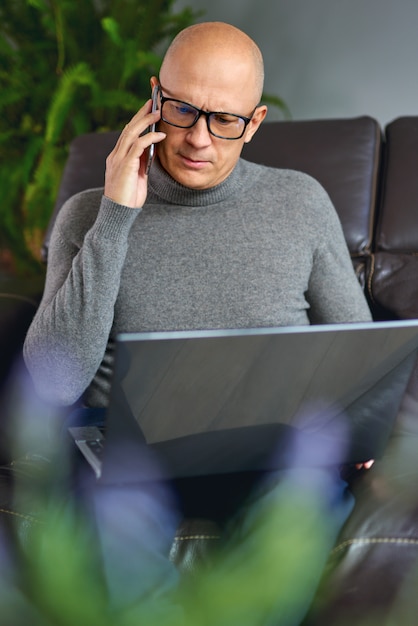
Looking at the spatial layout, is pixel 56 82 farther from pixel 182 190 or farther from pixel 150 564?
pixel 150 564

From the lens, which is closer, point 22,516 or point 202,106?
point 22,516

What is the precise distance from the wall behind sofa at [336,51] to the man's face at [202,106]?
1289mm

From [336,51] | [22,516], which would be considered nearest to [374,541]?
[22,516]

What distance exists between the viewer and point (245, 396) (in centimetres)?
87

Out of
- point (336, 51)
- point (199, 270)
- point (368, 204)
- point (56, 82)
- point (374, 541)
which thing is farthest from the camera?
point (56, 82)

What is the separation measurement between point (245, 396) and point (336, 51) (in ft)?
6.54

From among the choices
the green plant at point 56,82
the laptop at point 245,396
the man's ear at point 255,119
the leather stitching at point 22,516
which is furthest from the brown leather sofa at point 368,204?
the green plant at point 56,82

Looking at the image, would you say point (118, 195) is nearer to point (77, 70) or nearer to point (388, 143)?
point (388, 143)

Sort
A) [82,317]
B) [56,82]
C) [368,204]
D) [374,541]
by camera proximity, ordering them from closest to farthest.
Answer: [374,541] → [82,317] → [368,204] → [56,82]

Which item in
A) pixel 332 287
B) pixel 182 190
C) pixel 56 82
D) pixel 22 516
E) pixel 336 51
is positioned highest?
pixel 336 51

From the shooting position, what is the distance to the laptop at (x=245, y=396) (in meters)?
0.80

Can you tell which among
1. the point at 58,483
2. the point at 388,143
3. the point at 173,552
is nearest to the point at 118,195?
the point at 58,483

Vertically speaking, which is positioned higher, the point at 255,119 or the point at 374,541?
the point at 255,119

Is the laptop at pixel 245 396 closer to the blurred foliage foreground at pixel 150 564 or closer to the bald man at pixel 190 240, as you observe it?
the blurred foliage foreground at pixel 150 564
